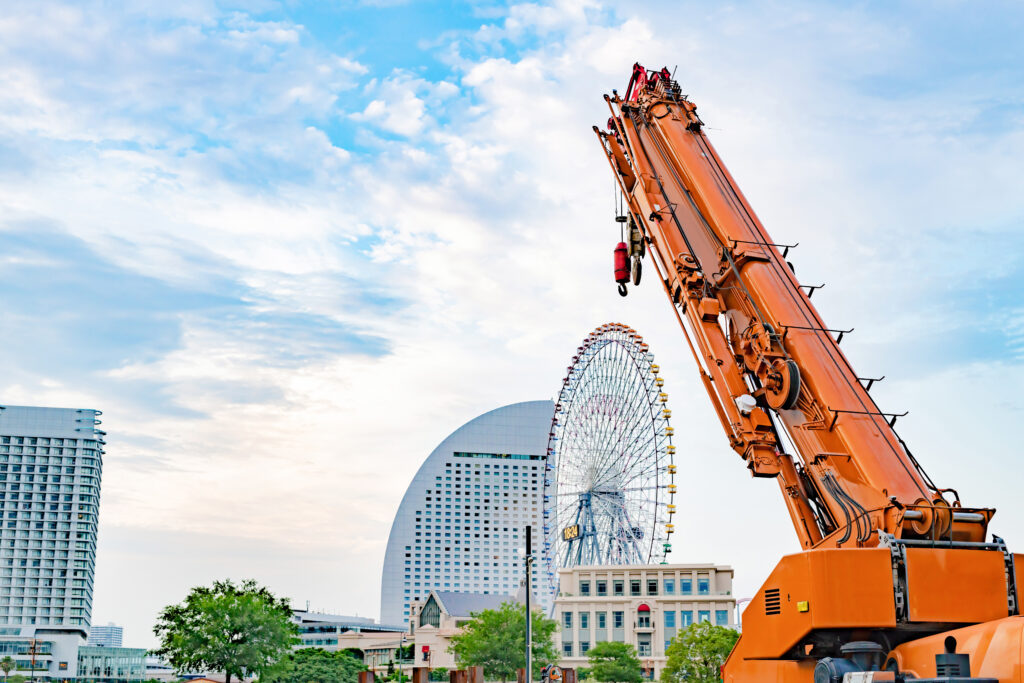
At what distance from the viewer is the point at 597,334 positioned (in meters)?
68.8

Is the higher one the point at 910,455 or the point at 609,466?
the point at 609,466

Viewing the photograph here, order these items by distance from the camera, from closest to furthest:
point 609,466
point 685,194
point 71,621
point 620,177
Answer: point 685,194 → point 620,177 → point 609,466 → point 71,621

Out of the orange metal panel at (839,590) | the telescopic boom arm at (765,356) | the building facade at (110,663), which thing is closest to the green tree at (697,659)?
the telescopic boom arm at (765,356)

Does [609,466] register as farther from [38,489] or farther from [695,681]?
[38,489]

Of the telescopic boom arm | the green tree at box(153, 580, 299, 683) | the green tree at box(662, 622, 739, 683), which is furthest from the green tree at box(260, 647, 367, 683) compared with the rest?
the telescopic boom arm

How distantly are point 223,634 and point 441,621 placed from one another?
6519 centimetres

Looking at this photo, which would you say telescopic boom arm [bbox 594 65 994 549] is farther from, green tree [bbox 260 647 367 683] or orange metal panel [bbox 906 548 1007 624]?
green tree [bbox 260 647 367 683]

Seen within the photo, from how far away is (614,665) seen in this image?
2992 inches

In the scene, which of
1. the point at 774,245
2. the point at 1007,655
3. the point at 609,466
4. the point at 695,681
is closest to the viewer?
the point at 1007,655

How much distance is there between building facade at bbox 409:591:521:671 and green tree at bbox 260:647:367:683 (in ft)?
110

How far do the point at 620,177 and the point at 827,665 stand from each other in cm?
1056

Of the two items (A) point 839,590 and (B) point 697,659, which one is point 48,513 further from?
(A) point 839,590

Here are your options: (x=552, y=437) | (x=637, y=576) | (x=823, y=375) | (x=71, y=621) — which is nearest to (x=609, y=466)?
(x=552, y=437)

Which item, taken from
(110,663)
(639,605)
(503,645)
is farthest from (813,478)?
(110,663)
